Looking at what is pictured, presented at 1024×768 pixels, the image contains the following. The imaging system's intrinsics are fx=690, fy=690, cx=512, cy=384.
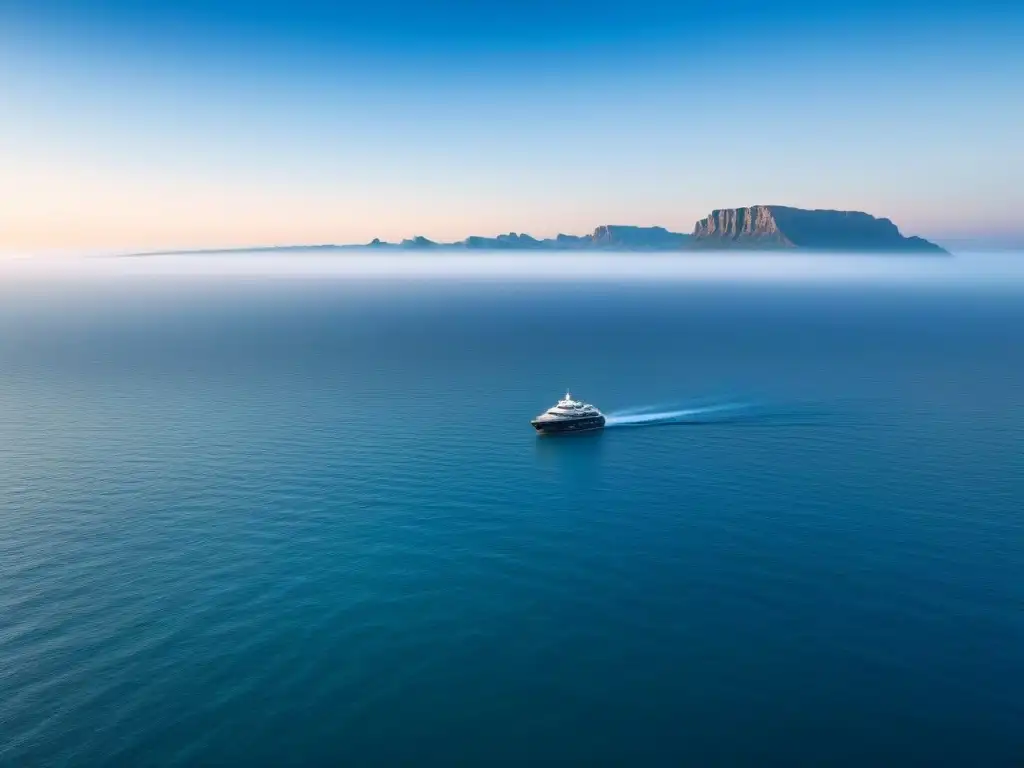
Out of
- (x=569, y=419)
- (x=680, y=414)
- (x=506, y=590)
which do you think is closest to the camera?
(x=506, y=590)

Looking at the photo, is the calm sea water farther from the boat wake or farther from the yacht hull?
the yacht hull

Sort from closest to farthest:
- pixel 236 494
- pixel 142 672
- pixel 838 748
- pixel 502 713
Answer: pixel 838 748 < pixel 502 713 < pixel 142 672 < pixel 236 494

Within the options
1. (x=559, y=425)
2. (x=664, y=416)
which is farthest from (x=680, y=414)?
(x=559, y=425)

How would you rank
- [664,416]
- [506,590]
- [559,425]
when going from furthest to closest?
[664,416]
[559,425]
[506,590]

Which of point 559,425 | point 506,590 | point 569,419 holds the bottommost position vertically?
point 506,590

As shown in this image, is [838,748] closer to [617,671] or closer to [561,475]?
[617,671]

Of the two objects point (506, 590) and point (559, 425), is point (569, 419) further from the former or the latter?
point (506, 590)

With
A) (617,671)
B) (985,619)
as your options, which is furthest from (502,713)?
(985,619)
